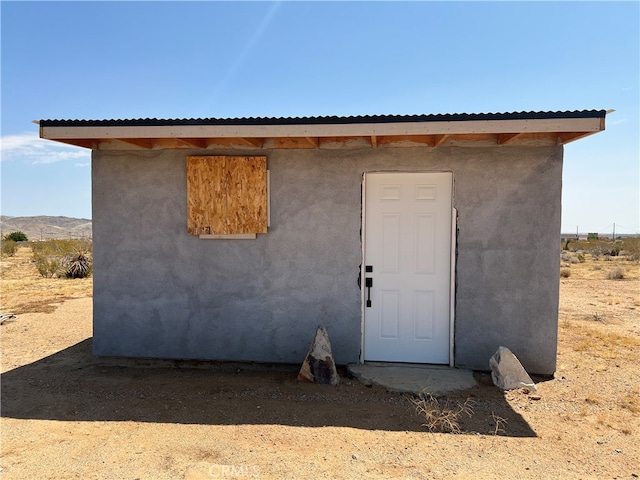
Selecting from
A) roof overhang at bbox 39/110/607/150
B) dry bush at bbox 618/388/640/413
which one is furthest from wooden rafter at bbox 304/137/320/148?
dry bush at bbox 618/388/640/413

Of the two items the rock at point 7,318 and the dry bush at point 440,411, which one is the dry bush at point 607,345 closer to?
the dry bush at point 440,411

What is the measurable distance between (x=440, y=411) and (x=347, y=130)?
3.15 meters

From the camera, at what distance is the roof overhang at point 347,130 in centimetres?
489

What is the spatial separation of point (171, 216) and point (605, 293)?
12476 mm

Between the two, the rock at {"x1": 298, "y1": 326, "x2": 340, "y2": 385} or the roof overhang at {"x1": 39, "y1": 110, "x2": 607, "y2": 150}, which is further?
the rock at {"x1": 298, "y1": 326, "x2": 340, "y2": 385}

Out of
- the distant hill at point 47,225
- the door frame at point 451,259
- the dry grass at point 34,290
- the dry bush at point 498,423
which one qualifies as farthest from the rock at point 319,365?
the distant hill at point 47,225

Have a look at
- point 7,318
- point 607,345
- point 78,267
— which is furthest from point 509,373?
point 78,267

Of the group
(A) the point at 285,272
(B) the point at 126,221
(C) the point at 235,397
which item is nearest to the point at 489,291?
(A) the point at 285,272

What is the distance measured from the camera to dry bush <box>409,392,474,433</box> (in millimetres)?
4325

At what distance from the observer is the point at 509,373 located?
17.5 feet

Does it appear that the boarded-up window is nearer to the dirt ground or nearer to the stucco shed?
the stucco shed

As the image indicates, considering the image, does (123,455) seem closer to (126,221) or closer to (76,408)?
(76,408)

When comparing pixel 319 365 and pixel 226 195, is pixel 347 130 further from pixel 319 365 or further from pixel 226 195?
pixel 319 365

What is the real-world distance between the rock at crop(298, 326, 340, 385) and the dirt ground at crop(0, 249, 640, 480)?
0.38 ft
